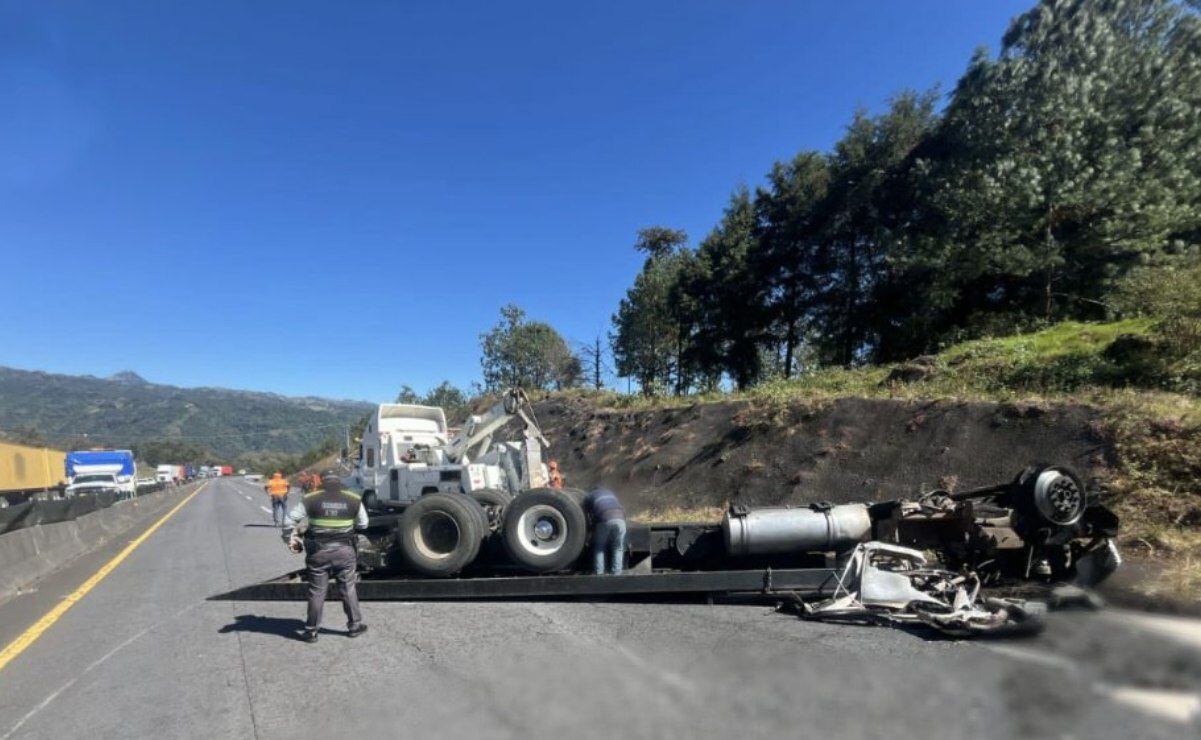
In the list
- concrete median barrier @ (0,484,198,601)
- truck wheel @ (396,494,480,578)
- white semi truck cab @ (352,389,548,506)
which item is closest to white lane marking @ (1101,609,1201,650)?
truck wheel @ (396,494,480,578)

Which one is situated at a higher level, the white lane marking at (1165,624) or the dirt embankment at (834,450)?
the dirt embankment at (834,450)

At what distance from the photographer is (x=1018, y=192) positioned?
806 inches

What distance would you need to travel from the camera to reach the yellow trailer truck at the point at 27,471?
27322 millimetres

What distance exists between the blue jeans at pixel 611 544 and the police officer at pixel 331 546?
8.60 ft

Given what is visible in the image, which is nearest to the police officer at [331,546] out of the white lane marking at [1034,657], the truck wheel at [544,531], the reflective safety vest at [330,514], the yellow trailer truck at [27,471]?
the reflective safety vest at [330,514]

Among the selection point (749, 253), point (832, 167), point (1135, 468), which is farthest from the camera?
point (749, 253)

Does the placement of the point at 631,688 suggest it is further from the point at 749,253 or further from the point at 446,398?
the point at 446,398

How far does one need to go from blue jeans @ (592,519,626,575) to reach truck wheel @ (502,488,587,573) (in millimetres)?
245

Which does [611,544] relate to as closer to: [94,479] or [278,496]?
[278,496]

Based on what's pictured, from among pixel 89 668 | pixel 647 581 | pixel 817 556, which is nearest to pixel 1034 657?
pixel 817 556

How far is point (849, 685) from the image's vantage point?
4391 millimetres

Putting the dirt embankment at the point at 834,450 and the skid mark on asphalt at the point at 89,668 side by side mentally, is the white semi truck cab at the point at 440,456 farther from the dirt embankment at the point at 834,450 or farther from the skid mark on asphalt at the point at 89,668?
the dirt embankment at the point at 834,450

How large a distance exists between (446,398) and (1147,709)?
225 feet

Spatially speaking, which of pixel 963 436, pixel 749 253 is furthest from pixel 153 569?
pixel 749 253
